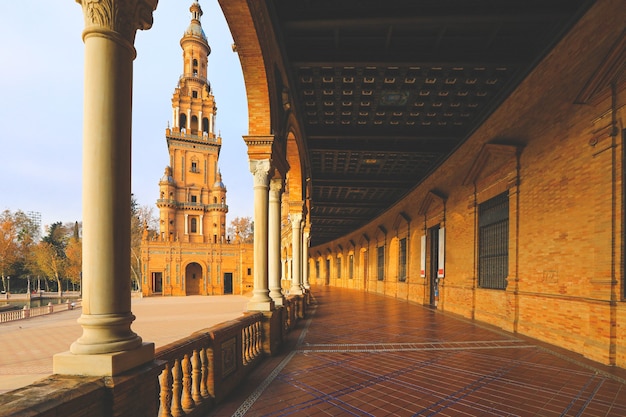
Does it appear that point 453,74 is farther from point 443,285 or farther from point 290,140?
point 443,285

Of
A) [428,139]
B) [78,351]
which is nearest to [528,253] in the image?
[428,139]

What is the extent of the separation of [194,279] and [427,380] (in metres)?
47.1

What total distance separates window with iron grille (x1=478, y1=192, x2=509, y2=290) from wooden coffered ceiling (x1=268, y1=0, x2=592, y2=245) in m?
2.64

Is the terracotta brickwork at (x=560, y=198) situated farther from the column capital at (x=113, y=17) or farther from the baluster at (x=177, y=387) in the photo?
the column capital at (x=113, y=17)

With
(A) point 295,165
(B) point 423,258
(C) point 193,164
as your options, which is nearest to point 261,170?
(A) point 295,165

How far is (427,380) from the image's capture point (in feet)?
16.9

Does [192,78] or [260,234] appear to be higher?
[192,78]

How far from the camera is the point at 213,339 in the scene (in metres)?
4.29

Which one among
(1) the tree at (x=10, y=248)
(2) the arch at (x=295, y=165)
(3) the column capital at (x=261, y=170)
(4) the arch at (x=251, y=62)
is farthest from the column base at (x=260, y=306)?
(1) the tree at (x=10, y=248)

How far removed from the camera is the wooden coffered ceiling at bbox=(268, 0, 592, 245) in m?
6.51

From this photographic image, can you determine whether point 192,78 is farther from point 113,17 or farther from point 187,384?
point 187,384

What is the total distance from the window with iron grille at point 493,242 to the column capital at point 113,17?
383 inches

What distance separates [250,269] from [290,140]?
41.0m

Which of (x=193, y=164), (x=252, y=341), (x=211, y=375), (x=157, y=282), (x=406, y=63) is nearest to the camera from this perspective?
(x=211, y=375)
